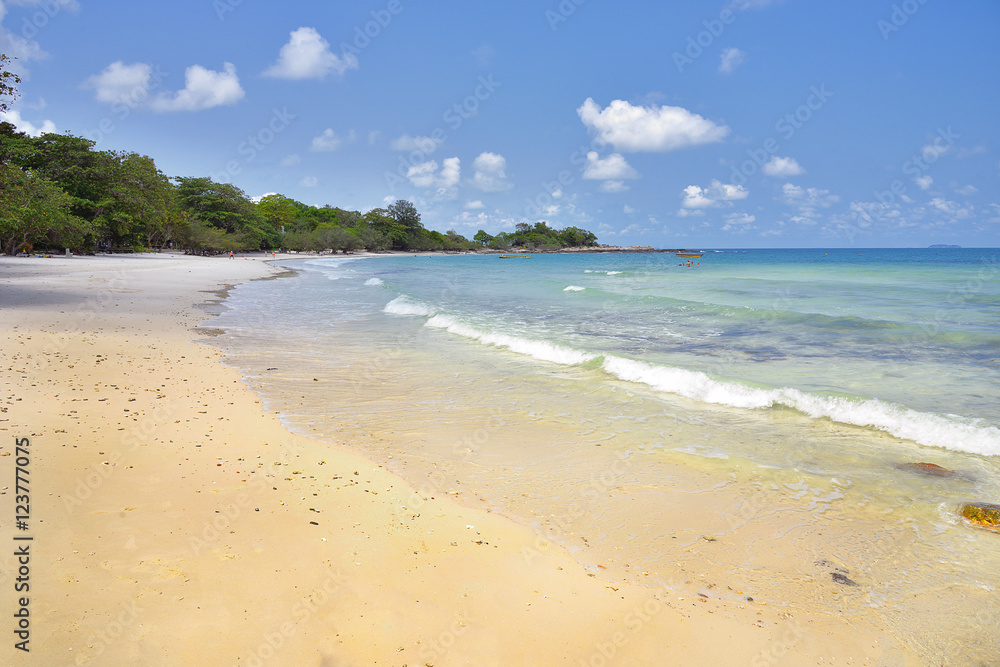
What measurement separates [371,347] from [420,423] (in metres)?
5.77

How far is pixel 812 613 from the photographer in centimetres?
345

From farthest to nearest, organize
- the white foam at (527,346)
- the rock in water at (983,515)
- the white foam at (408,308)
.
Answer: the white foam at (408,308) → the white foam at (527,346) → the rock in water at (983,515)

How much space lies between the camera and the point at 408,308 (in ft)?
67.3

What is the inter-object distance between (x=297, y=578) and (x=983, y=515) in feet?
18.9

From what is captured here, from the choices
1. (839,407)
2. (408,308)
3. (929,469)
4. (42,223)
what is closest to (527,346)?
(839,407)

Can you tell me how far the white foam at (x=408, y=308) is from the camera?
19.6 m

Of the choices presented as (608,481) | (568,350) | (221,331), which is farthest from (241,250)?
(608,481)

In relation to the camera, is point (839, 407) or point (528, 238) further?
point (528, 238)

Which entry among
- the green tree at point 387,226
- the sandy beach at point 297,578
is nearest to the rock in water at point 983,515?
the sandy beach at point 297,578

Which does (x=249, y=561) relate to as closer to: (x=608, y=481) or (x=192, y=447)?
(x=192, y=447)

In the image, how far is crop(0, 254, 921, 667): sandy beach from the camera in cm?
286

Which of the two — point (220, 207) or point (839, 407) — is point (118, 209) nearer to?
point (220, 207)

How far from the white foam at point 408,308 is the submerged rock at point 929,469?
1489 cm

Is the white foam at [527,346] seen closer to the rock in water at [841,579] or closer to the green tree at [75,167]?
the rock in water at [841,579]
